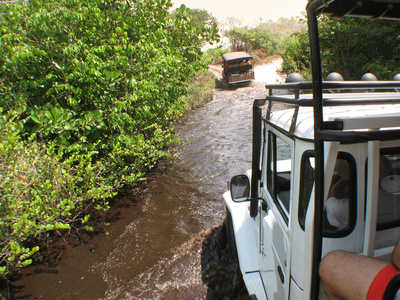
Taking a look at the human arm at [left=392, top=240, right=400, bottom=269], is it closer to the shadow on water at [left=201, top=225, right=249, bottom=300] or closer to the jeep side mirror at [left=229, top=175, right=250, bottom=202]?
the jeep side mirror at [left=229, top=175, right=250, bottom=202]

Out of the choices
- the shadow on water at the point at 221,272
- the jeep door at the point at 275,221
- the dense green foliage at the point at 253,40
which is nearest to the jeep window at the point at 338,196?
the jeep door at the point at 275,221

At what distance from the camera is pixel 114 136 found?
5.10 m

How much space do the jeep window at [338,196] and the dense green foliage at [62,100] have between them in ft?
8.95

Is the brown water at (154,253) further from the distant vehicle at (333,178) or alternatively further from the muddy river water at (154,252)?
the distant vehicle at (333,178)

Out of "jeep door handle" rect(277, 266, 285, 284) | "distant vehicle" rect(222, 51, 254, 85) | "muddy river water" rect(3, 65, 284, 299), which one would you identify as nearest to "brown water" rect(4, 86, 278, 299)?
"muddy river water" rect(3, 65, 284, 299)

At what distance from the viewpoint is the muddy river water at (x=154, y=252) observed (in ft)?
11.4

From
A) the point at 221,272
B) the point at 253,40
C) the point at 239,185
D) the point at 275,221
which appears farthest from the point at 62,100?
the point at 253,40

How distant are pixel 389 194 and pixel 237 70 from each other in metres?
20.7

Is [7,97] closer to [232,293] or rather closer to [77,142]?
[77,142]

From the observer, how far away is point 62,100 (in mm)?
4918

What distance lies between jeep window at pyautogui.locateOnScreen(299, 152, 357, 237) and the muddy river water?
2.07 m

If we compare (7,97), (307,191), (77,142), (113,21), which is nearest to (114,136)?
(77,142)

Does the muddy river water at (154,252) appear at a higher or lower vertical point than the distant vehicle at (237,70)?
lower

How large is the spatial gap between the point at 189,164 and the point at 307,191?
6.33 meters
